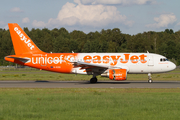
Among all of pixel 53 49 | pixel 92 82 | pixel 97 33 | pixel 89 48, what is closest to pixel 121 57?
pixel 92 82

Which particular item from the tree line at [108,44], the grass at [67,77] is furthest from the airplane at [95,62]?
the tree line at [108,44]

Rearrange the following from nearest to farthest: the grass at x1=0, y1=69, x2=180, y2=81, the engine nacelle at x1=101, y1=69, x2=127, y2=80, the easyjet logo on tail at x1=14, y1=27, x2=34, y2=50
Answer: the engine nacelle at x1=101, y1=69, x2=127, y2=80
the easyjet logo on tail at x1=14, y1=27, x2=34, y2=50
the grass at x1=0, y1=69, x2=180, y2=81

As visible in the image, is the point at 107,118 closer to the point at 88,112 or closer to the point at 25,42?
the point at 88,112

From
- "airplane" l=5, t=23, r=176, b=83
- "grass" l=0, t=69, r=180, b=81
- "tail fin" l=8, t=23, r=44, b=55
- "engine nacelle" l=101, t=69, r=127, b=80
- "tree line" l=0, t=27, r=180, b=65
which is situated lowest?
"grass" l=0, t=69, r=180, b=81

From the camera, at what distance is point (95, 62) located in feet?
104

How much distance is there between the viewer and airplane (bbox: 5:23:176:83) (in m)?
30.9

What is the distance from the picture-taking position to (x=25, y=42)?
1326 inches

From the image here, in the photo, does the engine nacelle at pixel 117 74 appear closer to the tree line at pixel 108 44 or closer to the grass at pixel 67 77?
the grass at pixel 67 77

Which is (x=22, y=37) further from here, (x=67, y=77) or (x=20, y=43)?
(x=67, y=77)

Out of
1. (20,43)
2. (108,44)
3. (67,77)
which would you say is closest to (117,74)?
(20,43)

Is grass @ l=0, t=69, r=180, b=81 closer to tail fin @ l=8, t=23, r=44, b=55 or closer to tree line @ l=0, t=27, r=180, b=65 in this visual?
tail fin @ l=8, t=23, r=44, b=55

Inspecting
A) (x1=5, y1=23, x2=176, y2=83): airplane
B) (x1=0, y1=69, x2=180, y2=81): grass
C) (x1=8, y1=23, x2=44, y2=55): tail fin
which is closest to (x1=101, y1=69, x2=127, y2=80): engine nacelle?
(x1=5, y1=23, x2=176, y2=83): airplane

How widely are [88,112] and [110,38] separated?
116902mm

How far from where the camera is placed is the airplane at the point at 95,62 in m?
30.9
